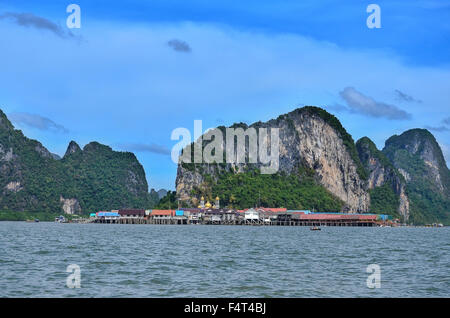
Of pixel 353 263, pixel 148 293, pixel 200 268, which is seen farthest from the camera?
pixel 353 263

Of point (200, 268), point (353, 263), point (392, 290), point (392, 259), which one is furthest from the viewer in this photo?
point (392, 259)

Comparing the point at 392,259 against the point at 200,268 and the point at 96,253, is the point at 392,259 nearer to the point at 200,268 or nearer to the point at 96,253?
the point at 200,268

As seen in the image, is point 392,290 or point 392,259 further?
point 392,259

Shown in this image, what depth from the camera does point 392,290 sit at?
34844 millimetres
